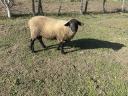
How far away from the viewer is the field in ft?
35.2

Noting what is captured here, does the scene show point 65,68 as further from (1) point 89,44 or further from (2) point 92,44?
(2) point 92,44

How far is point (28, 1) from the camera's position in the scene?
3331 centimetres

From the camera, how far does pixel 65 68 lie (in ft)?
40.2

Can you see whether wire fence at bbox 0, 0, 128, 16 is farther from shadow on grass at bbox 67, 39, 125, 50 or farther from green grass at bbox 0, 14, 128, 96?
shadow on grass at bbox 67, 39, 125, 50

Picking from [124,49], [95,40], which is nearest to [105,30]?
[95,40]

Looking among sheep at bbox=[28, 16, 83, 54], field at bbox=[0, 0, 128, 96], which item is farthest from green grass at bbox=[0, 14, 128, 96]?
sheep at bbox=[28, 16, 83, 54]

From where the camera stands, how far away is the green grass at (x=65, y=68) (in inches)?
423

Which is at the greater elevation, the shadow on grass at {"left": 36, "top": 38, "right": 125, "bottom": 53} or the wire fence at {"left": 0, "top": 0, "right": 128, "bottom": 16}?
the shadow on grass at {"left": 36, "top": 38, "right": 125, "bottom": 53}

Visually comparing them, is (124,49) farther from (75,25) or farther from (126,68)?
(75,25)

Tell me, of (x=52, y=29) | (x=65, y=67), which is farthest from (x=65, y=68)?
(x=52, y=29)

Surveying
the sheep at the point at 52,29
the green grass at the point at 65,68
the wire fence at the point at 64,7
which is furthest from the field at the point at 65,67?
the wire fence at the point at 64,7

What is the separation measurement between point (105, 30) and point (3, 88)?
9.97 meters

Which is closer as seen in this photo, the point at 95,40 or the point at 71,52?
the point at 71,52

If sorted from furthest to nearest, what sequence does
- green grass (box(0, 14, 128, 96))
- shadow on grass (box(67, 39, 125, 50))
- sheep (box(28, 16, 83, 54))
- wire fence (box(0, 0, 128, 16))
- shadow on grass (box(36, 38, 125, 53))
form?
wire fence (box(0, 0, 128, 16)), shadow on grass (box(67, 39, 125, 50)), shadow on grass (box(36, 38, 125, 53)), sheep (box(28, 16, 83, 54)), green grass (box(0, 14, 128, 96))
